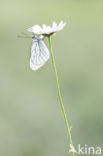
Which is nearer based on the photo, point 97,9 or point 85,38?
point 85,38

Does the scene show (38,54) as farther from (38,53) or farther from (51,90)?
(51,90)

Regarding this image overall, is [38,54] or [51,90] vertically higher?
[38,54]

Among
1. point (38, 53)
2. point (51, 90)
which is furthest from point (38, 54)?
point (51, 90)

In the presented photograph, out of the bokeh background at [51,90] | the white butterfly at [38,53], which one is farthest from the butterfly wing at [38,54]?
the bokeh background at [51,90]

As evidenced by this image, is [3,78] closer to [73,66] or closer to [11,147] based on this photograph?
[73,66]

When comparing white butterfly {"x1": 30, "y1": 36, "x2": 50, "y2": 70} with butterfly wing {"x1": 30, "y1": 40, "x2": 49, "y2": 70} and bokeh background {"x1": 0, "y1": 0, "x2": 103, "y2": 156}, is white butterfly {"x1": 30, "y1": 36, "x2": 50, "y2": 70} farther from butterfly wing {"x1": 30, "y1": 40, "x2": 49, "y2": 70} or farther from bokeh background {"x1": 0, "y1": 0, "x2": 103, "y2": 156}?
bokeh background {"x1": 0, "y1": 0, "x2": 103, "y2": 156}

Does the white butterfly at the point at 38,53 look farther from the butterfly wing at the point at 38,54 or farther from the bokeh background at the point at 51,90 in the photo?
the bokeh background at the point at 51,90

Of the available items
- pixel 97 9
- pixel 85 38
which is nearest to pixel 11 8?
pixel 97 9

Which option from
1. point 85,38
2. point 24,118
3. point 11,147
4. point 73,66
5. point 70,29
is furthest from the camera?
point 70,29
